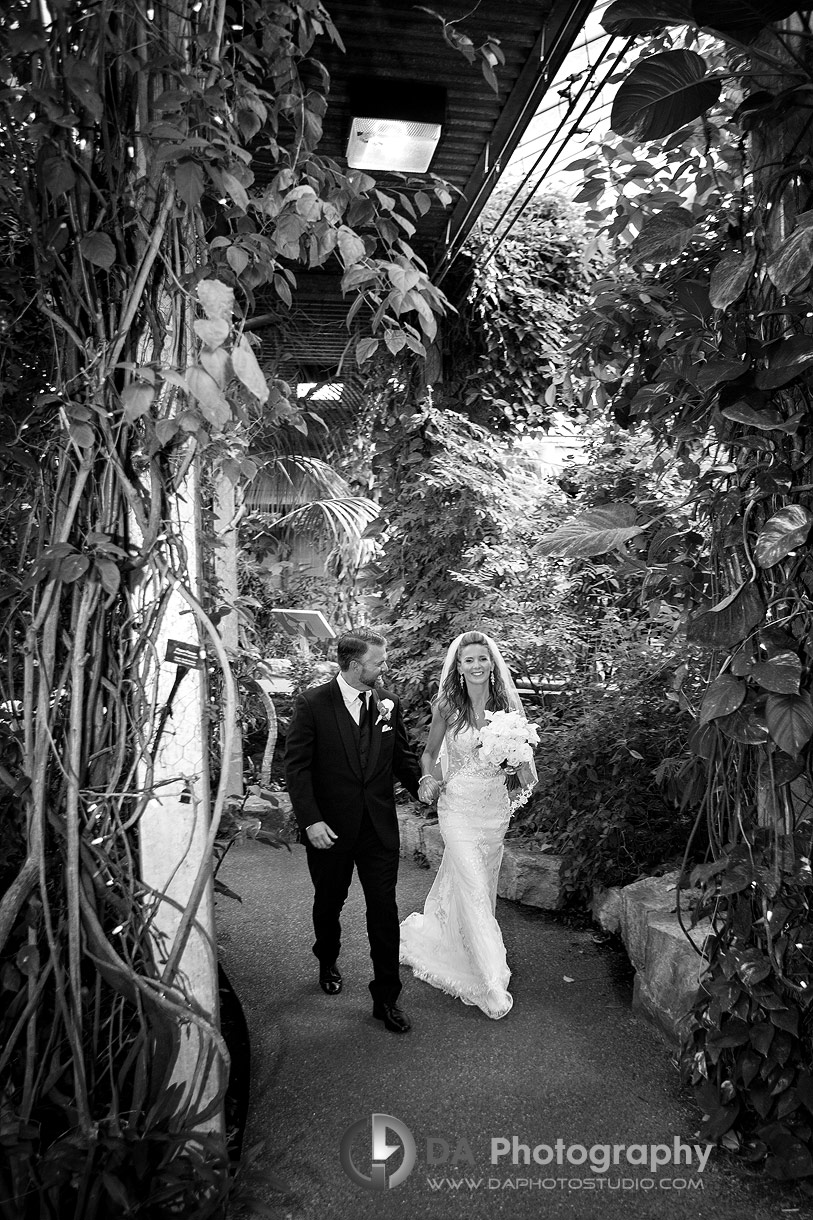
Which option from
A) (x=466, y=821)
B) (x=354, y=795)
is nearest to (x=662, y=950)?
(x=466, y=821)

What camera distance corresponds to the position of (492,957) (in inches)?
158

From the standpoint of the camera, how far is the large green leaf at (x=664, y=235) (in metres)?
2.95

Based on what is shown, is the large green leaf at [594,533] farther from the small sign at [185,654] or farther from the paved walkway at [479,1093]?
the paved walkway at [479,1093]

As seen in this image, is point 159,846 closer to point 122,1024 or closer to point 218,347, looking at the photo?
point 122,1024

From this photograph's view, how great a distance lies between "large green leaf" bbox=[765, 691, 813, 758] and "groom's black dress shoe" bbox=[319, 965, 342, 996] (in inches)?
103

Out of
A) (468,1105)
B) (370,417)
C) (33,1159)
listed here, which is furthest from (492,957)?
(370,417)

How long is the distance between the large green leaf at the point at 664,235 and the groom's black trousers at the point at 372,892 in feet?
8.50

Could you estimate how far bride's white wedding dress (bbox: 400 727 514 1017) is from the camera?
4102 millimetres

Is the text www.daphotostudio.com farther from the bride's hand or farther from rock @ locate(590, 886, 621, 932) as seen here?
rock @ locate(590, 886, 621, 932)

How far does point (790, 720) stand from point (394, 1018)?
227 centimetres

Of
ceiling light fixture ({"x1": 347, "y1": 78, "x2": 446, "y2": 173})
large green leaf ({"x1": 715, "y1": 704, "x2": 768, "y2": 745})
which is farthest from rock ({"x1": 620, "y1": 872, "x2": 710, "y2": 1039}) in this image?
ceiling light fixture ({"x1": 347, "y1": 78, "x2": 446, "y2": 173})

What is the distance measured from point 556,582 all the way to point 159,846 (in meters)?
4.62

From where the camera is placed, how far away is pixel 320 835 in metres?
3.74

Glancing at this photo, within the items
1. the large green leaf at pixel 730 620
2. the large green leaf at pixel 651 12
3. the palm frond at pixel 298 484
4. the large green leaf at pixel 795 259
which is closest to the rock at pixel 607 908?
the large green leaf at pixel 730 620
